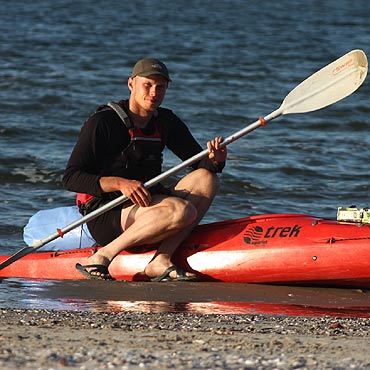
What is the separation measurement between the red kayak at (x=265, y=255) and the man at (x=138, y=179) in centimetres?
12

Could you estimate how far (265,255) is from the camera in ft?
19.6

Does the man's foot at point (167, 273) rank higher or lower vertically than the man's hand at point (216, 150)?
lower

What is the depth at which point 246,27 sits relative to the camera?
2189cm

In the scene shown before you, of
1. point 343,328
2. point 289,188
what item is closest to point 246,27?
point 289,188

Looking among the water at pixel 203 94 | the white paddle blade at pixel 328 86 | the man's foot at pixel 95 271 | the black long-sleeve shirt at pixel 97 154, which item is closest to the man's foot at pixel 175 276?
the man's foot at pixel 95 271

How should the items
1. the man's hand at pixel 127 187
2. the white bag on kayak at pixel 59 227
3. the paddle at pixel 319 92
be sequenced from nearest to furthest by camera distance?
the man's hand at pixel 127 187 < the paddle at pixel 319 92 < the white bag on kayak at pixel 59 227

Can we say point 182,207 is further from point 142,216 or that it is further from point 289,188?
point 289,188

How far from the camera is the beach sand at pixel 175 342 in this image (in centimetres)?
358

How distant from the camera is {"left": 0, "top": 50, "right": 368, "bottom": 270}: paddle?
588cm

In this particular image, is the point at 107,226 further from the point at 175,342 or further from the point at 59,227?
the point at 175,342

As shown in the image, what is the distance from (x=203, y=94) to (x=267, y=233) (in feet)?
25.1

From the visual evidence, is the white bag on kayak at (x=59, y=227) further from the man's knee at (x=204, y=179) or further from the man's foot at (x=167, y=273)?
the man's knee at (x=204, y=179)

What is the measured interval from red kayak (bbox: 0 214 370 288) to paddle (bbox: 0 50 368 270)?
344mm

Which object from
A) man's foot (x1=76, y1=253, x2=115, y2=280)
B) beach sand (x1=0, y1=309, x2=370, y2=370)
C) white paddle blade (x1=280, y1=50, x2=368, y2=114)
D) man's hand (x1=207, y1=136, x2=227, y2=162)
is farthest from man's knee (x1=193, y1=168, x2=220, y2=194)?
beach sand (x1=0, y1=309, x2=370, y2=370)
